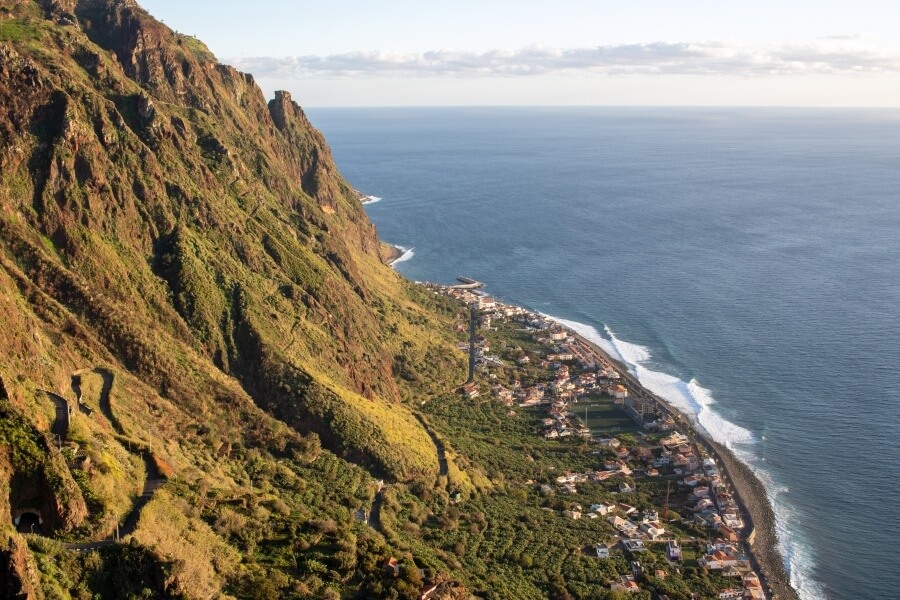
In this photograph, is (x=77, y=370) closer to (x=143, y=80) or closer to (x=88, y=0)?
(x=143, y=80)

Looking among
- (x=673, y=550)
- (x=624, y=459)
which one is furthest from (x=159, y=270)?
(x=673, y=550)

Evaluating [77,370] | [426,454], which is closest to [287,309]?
[426,454]

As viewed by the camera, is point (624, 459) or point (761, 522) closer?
point (761, 522)

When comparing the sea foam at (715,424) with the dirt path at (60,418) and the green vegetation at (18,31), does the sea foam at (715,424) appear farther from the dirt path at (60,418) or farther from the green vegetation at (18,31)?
the green vegetation at (18,31)

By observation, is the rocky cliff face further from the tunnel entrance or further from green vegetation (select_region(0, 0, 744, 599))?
the tunnel entrance

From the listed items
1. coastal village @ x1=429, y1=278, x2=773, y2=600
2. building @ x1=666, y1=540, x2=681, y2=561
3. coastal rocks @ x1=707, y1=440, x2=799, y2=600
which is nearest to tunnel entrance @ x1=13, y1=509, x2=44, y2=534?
coastal village @ x1=429, y1=278, x2=773, y2=600

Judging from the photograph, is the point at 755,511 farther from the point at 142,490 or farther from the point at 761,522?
the point at 142,490

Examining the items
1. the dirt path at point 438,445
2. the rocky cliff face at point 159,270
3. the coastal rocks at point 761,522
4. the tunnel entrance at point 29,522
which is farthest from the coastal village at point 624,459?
the tunnel entrance at point 29,522
